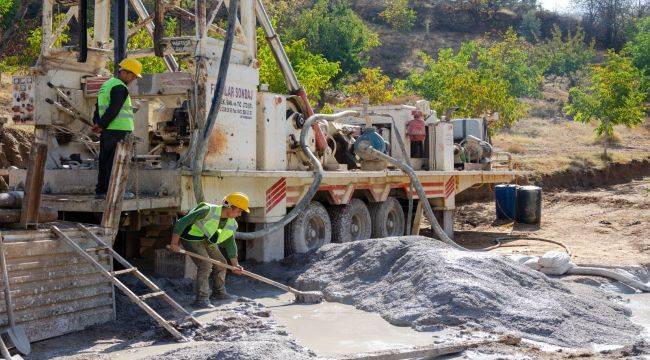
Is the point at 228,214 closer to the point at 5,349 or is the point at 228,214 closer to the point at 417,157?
the point at 5,349

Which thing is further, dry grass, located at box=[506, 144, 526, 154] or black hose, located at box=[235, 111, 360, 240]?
dry grass, located at box=[506, 144, 526, 154]

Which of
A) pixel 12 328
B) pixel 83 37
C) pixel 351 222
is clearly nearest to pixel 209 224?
pixel 12 328

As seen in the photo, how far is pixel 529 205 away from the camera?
1781 centimetres

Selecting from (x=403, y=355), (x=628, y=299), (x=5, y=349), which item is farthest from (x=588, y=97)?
(x=5, y=349)

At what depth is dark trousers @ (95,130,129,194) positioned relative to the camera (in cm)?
838

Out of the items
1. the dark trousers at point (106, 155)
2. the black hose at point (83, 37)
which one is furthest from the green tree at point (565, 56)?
the dark trousers at point (106, 155)

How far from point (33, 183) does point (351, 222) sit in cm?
666

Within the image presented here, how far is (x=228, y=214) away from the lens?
8.14 m

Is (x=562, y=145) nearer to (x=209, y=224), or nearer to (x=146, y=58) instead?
(x=146, y=58)

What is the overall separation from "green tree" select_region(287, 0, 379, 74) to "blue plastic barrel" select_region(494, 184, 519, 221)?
860 inches

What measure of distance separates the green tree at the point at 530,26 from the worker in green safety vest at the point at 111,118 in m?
51.9

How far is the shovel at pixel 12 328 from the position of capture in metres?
6.04

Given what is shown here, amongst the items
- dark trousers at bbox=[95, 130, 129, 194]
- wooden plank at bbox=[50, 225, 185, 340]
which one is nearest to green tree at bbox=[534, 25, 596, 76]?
dark trousers at bbox=[95, 130, 129, 194]

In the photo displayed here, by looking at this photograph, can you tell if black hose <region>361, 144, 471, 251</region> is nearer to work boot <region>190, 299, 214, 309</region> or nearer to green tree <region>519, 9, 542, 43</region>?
work boot <region>190, 299, 214, 309</region>
